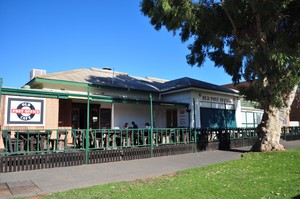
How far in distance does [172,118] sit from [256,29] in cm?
832

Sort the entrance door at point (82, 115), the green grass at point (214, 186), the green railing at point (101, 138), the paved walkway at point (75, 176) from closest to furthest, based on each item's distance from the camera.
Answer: the green grass at point (214, 186), the paved walkway at point (75, 176), the green railing at point (101, 138), the entrance door at point (82, 115)

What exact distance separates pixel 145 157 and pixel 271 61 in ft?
21.1

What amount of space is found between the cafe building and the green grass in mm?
5422

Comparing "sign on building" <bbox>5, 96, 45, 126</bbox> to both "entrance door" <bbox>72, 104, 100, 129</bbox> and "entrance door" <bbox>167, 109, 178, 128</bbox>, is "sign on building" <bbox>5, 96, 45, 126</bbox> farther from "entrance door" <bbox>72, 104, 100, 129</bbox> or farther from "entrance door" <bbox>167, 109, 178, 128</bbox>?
"entrance door" <bbox>167, 109, 178, 128</bbox>

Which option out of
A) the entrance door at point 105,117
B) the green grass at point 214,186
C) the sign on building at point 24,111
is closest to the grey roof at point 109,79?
the entrance door at point 105,117

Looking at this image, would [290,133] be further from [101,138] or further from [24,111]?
[24,111]

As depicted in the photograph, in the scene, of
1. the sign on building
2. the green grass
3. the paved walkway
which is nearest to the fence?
the paved walkway

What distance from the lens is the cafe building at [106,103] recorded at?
1155 centimetres

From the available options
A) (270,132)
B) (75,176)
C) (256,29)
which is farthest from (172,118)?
(75,176)

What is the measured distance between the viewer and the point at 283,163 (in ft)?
30.1

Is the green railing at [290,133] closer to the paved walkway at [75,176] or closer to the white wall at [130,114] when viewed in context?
the white wall at [130,114]

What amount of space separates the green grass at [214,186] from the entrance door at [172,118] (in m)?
10.5

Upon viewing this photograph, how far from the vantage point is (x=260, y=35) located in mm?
12258

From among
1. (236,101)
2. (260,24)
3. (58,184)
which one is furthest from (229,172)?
(236,101)
